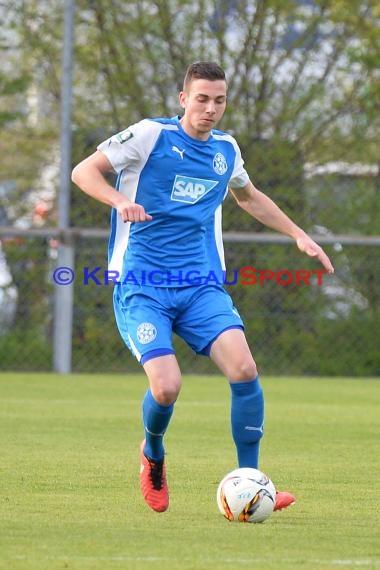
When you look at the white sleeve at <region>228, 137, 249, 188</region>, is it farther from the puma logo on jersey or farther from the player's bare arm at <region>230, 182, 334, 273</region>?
the puma logo on jersey

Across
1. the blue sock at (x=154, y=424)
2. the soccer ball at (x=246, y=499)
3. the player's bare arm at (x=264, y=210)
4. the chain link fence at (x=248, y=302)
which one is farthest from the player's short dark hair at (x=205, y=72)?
the chain link fence at (x=248, y=302)

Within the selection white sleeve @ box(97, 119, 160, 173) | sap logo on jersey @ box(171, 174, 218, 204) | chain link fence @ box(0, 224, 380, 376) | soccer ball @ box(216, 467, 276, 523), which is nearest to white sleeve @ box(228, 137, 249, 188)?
sap logo on jersey @ box(171, 174, 218, 204)

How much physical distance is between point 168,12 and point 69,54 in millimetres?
1123

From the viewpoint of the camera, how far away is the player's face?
20.3 feet

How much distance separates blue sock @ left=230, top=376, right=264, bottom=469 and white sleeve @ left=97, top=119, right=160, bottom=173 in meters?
1.09

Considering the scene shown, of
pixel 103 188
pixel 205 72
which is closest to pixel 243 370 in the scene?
pixel 103 188

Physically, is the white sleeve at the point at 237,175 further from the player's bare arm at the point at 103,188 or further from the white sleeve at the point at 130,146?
the player's bare arm at the point at 103,188

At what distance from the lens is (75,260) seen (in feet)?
46.5

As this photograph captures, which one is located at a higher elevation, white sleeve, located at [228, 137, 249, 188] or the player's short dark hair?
the player's short dark hair

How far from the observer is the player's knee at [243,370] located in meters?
5.91

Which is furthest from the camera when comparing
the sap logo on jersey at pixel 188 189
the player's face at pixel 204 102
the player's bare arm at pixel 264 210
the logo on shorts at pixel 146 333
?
the player's bare arm at pixel 264 210

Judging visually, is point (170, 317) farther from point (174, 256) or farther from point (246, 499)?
point (246, 499)

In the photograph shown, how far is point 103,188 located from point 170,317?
64 centimetres

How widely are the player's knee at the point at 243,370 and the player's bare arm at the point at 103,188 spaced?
2.43 ft
